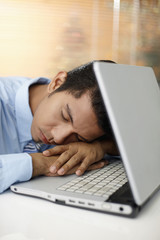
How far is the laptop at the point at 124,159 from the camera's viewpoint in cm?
58

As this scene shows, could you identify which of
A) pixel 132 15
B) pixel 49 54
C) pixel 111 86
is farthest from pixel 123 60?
pixel 111 86

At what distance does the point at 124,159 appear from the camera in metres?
0.56

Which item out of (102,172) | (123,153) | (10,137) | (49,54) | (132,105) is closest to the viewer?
(123,153)

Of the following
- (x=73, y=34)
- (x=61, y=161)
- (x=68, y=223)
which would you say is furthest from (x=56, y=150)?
(x=73, y=34)

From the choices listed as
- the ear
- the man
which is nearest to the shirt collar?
the man

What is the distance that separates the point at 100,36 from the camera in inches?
107

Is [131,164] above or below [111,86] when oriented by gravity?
below

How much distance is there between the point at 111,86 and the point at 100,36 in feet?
7.25

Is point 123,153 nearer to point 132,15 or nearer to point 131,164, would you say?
point 131,164

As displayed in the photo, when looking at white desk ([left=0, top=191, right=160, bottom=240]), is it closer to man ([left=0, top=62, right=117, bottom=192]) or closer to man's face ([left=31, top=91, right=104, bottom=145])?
man ([left=0, top=62, right=117, bottom=192])

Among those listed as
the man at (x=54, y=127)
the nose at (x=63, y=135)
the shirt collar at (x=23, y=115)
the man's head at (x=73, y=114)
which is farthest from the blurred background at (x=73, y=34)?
the nose at (x=63, y=135)

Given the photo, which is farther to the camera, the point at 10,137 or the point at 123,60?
the point at 123,60

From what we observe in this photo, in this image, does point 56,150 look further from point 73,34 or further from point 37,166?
point 73,34

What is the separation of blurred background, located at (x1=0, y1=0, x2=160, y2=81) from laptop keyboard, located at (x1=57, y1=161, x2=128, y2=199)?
185cm
